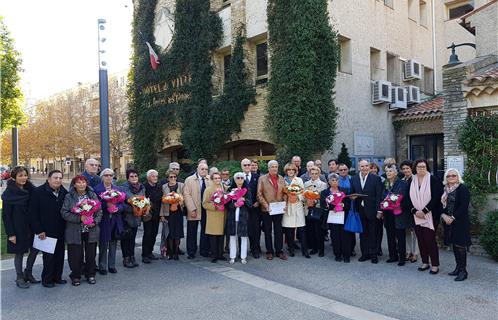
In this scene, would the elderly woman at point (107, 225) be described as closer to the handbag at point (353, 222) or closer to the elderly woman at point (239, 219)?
the elderly woman at point (239, 219)

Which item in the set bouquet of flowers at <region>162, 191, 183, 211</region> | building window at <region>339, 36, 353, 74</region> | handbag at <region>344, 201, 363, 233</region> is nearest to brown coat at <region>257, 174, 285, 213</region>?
handbag at <region>344, 201, 363, 233</region>

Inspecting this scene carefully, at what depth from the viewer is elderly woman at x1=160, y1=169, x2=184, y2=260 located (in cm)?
794

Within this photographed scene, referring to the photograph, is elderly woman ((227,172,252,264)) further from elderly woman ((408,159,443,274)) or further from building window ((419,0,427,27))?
building window ((419,0,427,27))

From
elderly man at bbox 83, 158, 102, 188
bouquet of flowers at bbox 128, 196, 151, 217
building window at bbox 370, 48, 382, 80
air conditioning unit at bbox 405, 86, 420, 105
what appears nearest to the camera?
bouquet of flowers at bbox 128, 196, 151, 217

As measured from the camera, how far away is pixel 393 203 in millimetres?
7145

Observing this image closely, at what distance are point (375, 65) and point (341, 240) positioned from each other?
11.0m

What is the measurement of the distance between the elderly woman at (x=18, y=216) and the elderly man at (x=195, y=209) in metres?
2.81

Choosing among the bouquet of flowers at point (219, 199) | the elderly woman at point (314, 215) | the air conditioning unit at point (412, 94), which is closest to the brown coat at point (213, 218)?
the bouquet of flowers at point (219, 199)

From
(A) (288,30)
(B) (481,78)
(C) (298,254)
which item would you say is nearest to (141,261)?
(C) (298,254)

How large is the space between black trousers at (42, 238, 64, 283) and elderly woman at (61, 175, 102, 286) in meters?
0.17

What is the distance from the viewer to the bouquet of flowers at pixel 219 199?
24.6ft

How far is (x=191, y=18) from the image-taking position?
1741cm

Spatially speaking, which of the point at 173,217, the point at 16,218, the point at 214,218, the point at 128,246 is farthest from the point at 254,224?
the point at 16,218

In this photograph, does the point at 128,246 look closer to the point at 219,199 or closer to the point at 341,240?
the point at 219,199
